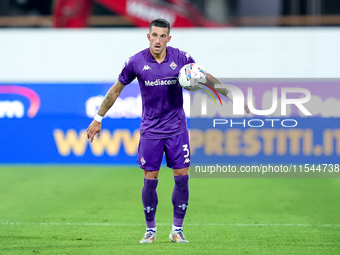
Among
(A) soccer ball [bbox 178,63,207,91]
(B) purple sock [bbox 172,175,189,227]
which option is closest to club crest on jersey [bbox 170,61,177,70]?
(A) soccer ball [bbox 178,63,207,91]

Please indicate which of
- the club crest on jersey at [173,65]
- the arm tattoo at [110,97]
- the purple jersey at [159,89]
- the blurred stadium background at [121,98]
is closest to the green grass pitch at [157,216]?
the blurred stadium background at [121,98]

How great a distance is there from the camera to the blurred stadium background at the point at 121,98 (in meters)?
9.62

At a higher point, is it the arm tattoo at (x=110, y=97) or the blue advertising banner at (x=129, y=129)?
the arm tattoo at (x=110, y=97)

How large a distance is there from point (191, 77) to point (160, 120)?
1.80ft

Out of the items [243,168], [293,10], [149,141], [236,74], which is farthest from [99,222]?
[293,10]

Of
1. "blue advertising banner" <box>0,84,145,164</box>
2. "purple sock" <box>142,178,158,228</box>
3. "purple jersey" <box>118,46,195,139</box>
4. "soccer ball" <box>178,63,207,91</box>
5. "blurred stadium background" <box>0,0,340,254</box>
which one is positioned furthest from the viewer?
"blue advertising banner" <box>0,84,145,164</box>

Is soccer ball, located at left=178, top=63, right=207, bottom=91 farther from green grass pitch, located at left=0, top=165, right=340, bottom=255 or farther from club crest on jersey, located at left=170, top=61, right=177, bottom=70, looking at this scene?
green grass pitch, located at left=0, top=165, right=340, bottom=255

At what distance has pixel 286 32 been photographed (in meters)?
14.5

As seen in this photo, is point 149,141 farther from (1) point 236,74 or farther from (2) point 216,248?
(1) point 236,74

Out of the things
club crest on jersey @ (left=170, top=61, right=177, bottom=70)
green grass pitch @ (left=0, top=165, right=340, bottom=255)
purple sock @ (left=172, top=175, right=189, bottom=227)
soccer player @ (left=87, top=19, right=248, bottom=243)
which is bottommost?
green grass pitch @ (left=0, top=165, right=340, bottom=255)

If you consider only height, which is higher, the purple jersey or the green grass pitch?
the purple jersey

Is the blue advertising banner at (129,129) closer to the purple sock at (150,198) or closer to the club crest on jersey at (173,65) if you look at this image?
the purple sock at (150,198)

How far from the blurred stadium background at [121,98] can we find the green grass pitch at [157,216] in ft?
0.12

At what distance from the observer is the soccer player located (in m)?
6.69
